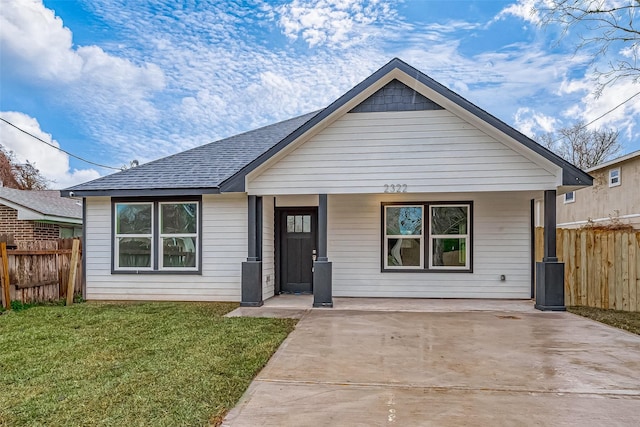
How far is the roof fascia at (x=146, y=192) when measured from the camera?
27.1 ft

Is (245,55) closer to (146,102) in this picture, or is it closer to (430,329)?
(146,102)

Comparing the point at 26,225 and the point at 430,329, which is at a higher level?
the point at 26,225

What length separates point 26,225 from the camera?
1399 cm

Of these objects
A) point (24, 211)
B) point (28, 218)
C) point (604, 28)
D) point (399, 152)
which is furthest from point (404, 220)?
point (24, 211)

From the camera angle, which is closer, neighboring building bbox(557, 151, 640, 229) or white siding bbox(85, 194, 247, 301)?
white siding bbox(85, 194, 247, 301)

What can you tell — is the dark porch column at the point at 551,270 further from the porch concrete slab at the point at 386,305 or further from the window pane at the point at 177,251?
the window pane at the point at 177,251

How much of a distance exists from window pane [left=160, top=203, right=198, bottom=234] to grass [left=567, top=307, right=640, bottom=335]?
8040 millimetres

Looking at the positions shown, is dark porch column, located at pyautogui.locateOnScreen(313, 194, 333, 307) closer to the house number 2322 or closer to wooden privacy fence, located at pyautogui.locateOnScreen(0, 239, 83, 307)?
the house number 2322

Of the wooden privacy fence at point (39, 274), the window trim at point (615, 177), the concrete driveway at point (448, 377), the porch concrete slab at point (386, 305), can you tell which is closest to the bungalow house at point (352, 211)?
the porch concrete slab at point (386, 305)

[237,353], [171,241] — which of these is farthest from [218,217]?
[237,353]

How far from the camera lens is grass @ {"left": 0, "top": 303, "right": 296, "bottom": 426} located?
3.12m

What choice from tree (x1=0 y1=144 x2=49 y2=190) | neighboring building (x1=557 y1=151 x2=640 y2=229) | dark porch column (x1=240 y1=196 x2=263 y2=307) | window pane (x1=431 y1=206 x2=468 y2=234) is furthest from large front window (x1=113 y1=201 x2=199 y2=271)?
tree (x1=0 y1=144 x2=49 y2=190)

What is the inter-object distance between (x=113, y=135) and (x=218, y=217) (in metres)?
17.9

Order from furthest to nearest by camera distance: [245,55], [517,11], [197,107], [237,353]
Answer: [197,107] → [245,55] → [517,11] → [237,353]
